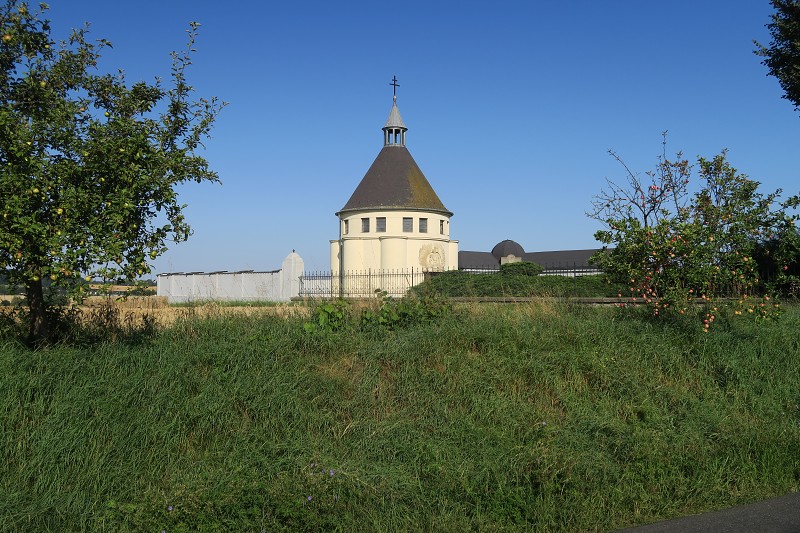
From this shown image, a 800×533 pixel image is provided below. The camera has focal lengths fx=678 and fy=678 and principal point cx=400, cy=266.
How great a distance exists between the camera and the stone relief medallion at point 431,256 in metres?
46.3

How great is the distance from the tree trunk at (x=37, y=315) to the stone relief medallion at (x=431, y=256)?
38.2 m

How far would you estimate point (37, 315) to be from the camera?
8.17 m

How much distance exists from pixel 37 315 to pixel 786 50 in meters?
25.4

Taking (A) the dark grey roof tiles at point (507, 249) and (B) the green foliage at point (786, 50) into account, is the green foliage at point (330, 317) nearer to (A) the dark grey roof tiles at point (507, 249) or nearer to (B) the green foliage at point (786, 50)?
(B) the green foliage at point (786, 50)

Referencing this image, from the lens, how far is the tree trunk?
804 centimetres

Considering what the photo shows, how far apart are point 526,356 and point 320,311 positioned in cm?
304

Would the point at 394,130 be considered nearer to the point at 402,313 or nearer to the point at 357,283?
the point at 357,283

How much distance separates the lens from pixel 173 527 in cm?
542

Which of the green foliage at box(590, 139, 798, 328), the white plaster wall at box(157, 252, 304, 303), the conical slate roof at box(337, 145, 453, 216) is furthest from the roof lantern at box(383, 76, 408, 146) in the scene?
the green foliage at box(590, 139, 798, 328)

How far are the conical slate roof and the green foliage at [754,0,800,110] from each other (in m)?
25.3

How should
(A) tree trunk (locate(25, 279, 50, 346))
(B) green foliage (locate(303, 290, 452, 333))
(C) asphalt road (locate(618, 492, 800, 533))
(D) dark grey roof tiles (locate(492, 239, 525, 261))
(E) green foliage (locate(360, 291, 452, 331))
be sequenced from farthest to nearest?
(D) dark grey roof tiles (locate(492, 239, 525, 261))
(E) green foliage (locate(360, 291, 452, 331))
(B) green foliage (locate(303, 290, 452, 333))
(A) tree trunk (locate(25, 279, 50, 346))
(C) asphalt road (locate(618, 492, 800, 533))

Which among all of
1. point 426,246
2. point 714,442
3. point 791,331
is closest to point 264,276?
point 426,246

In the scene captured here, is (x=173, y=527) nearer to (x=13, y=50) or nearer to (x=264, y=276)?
(x=13, y=50)

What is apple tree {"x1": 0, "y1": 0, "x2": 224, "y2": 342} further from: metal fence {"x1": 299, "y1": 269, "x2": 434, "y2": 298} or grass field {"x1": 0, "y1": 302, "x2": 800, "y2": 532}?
metal fence {"x1": 299, "y1": 269, "x2": 434, "y2": 298}
